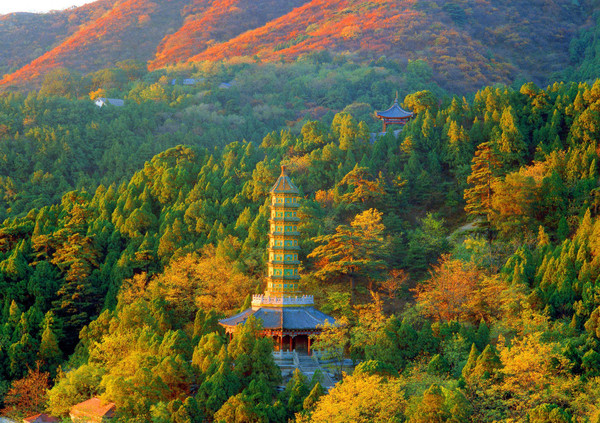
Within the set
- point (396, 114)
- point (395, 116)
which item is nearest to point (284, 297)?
point (395, 116)

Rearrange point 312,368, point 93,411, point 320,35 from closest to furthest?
point 93,411, point 312,368, point 320,35

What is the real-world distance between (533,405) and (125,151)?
41.7 meters

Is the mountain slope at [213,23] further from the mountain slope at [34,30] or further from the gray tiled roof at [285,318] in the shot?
the gray tiled roof at [285,318]

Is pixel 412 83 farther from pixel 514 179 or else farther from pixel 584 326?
pixel 584 326

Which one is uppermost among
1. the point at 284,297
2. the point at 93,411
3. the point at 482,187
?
the point at 482,187

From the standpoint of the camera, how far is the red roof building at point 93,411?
36.9 metres

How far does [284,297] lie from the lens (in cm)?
4209

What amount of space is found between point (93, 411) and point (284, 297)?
29.7 feet

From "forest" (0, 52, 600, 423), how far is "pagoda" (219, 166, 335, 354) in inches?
51.1

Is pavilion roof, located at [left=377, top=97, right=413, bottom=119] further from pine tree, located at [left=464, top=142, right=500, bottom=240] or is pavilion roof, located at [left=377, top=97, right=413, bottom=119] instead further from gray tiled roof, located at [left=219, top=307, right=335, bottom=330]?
gray tiled roof, located at [left=219, top=307, right=335, bottom=330]

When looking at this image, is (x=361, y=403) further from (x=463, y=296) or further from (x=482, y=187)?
(x=482, y=187)

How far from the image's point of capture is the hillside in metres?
90.5

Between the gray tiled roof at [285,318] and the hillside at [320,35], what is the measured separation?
149 feet

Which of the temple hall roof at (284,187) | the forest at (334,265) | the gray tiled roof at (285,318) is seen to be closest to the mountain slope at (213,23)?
the forest at (334,265)
